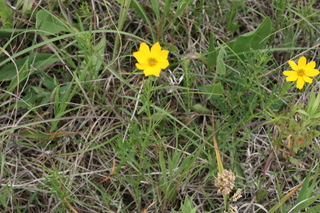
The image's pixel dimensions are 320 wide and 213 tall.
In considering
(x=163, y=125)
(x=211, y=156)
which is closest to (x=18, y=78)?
(x=163, y=125)

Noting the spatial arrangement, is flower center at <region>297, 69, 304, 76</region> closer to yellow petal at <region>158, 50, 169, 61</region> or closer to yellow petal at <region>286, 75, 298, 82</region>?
yellow petal at <region>286, 75, 298, 82</region>

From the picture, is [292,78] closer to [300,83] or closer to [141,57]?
[300,83]

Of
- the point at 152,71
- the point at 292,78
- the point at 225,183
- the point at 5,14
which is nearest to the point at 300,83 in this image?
the point at 292,78

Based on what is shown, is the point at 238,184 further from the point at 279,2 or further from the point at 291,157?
the point at 279,2

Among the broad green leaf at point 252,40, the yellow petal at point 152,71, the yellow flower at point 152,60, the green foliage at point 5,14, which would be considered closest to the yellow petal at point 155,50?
the yellow flower at point 152,60

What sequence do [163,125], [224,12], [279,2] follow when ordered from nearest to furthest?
[163,125], [279,2], [224,12]

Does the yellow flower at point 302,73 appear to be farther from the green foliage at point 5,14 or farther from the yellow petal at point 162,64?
the green foliage at point 5,14
